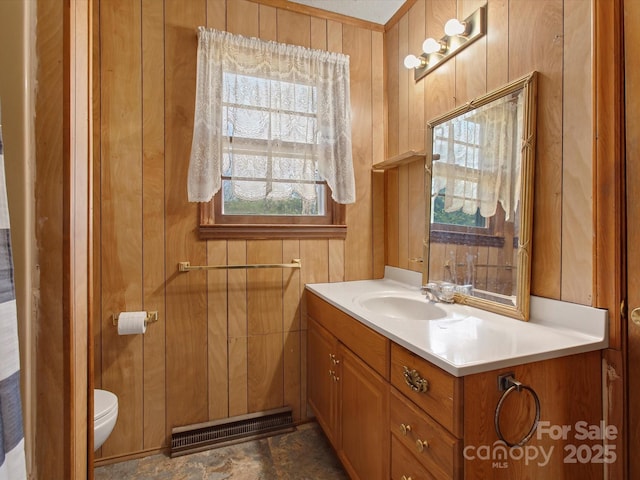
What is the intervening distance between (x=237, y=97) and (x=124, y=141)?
24.6 inches

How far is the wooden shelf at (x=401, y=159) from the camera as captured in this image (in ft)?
5.74

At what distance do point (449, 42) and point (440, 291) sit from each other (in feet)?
4.05

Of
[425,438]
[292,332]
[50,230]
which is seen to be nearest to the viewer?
[50,230]

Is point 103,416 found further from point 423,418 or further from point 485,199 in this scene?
point 485,199

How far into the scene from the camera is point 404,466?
3.42 ft

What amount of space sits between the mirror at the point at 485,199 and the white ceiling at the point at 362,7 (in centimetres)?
83

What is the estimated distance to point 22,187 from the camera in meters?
0.47

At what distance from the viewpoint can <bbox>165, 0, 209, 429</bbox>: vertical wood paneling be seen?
1731 mm

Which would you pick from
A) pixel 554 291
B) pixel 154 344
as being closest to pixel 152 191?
pixel 154 344

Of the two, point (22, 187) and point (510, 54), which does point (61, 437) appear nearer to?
point (22, 187)

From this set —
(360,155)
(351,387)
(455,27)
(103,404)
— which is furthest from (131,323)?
(455,27)

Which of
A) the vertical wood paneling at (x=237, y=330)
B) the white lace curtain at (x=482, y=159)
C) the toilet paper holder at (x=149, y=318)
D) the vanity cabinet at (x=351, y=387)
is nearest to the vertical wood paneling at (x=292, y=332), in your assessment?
the vanity cabinet at (x=351, y=387)

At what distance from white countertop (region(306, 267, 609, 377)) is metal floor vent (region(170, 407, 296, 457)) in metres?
0.96

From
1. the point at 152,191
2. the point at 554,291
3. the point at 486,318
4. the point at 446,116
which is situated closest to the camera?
the point at 554,291
